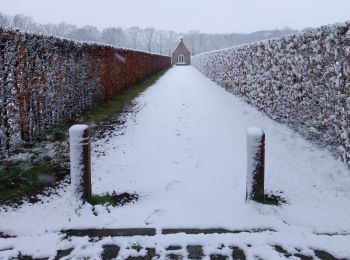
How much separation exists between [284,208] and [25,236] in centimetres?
295

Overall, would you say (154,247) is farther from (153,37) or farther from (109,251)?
(153,37)

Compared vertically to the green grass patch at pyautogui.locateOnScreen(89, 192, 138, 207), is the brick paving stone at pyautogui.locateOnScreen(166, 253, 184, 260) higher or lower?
lower

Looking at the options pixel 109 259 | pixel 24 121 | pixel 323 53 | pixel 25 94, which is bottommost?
pixel 109 259

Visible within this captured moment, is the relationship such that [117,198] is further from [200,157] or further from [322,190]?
[322,190]

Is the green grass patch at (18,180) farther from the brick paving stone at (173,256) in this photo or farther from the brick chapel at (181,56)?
the brick chapel at (181,56)

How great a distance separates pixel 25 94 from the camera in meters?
6.34

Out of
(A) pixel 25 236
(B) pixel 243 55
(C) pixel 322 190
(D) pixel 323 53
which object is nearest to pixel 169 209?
(A) pixel 25 236

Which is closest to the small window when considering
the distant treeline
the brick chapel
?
the brick chapel

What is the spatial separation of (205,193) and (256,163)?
0.89m

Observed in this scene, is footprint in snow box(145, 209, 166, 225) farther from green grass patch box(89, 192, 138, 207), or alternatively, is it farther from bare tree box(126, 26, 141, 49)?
bare tree box(126, 26, 141, 49)

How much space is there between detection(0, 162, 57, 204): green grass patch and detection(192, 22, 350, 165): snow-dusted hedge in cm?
452

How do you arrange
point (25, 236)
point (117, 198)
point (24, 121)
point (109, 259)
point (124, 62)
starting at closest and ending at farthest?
point (109, 259) → point (25, 236) → point (117, 198) → point (24, 121) → point (124, 62)

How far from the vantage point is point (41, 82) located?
23.4ft

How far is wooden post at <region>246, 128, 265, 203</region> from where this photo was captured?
14.2ft
